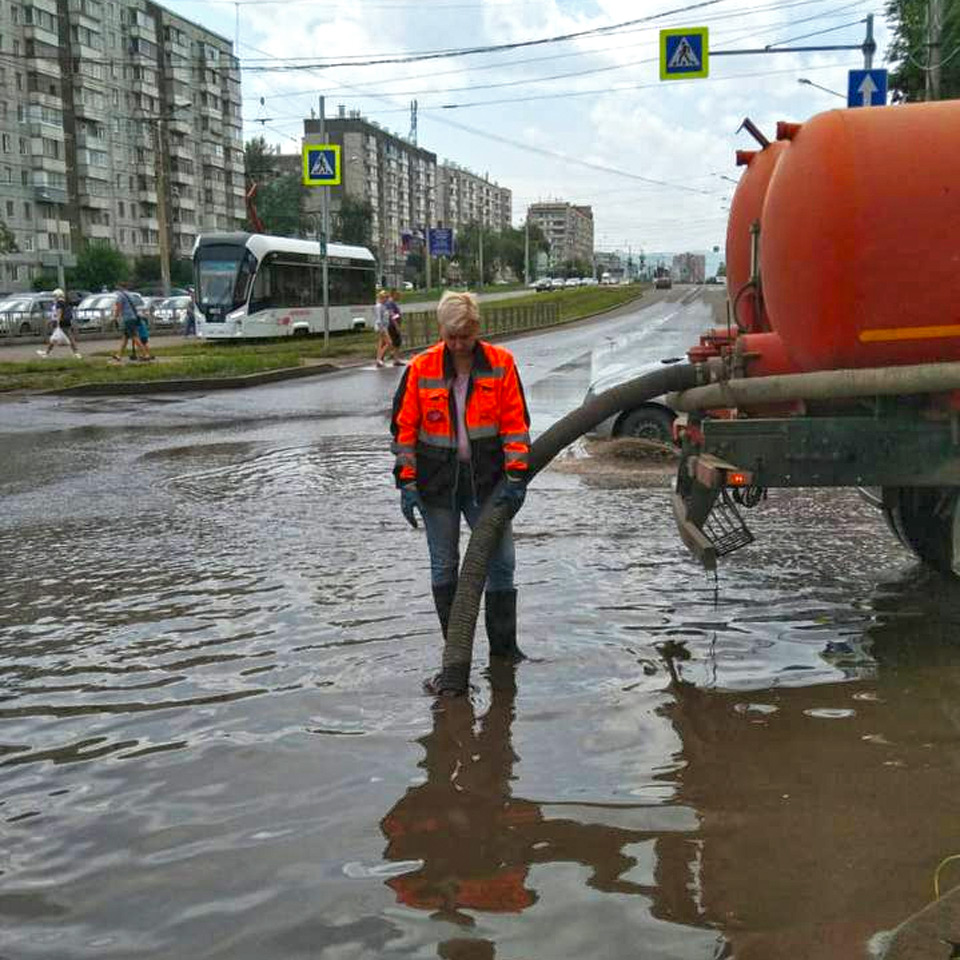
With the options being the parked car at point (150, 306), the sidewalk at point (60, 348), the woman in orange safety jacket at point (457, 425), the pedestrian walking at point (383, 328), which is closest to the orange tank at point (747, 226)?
the woman in orange safety jacket at point (457, 425)

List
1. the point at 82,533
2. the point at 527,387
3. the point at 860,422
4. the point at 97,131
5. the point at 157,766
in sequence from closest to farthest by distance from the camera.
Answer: the point at 157,766, the point at 860,422, the point at 82,533, the point at 527,387, the point at 97,131

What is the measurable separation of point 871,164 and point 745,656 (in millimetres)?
2202

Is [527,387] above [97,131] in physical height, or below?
below

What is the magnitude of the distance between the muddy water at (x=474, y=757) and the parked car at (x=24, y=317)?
1345 inches

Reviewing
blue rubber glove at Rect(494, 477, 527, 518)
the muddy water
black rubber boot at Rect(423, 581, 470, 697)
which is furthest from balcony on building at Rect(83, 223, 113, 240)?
black rubber boot at Rect(423, 581, 470, 697)

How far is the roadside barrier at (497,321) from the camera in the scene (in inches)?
1339

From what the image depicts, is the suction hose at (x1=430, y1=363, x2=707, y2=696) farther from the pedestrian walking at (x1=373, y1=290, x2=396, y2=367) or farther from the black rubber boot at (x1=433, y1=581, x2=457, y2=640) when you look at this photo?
the pedestrian walking at (x1=373, y1=290, x2=396, y2=367)

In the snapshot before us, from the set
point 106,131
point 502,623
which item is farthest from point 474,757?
point 106,131

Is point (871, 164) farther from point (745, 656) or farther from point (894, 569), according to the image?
point (894, 569)

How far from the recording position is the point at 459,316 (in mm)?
4633

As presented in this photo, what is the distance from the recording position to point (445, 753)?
13.3 ft

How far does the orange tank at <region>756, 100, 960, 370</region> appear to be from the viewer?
4.30 meters

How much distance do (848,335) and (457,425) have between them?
1676 mm

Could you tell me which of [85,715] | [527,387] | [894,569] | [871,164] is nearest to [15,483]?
[85,715]
